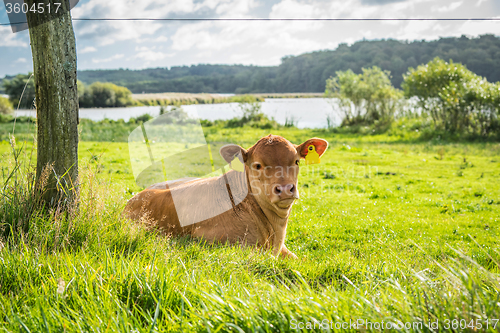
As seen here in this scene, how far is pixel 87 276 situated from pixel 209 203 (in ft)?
6.60

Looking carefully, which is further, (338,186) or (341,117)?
(341,117)

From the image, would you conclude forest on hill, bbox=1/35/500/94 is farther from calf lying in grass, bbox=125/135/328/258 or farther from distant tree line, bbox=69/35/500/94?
calf lying in grass, bbox=125/135/328/258

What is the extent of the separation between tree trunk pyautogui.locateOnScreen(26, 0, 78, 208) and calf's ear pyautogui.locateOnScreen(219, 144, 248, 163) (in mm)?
1784

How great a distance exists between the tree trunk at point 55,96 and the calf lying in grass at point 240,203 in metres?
Answer: 0.85

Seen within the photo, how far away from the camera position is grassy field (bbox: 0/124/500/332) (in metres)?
2.21

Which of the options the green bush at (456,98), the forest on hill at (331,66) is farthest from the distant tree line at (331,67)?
the green bush at (456,98)

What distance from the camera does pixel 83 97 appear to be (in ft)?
146

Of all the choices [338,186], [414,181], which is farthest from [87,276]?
[414,181]

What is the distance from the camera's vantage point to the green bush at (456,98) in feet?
62.2

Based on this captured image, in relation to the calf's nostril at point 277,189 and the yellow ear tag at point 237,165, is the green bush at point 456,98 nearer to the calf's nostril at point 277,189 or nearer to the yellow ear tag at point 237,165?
the yellow ear tag at point 237,165

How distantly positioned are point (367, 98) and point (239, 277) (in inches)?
977

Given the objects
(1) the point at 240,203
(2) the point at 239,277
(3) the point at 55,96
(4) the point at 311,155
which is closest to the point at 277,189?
(1) the point at 240,203

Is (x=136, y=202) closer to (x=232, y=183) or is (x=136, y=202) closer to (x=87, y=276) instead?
(x=232, y=183)

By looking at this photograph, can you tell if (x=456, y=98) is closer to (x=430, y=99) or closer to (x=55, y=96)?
(x=430, y=99)
